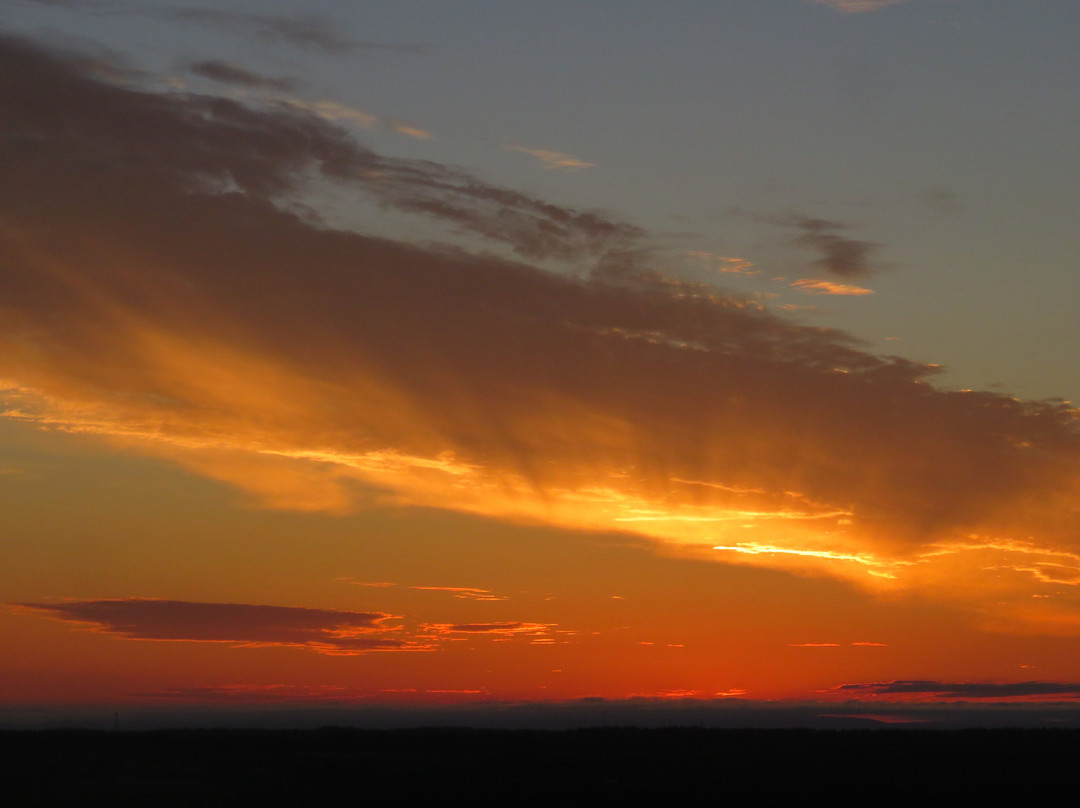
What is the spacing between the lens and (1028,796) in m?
59.4

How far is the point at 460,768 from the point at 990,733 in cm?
7171

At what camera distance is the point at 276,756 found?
75812mm

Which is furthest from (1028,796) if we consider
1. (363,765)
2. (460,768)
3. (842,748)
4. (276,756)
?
(276,756)

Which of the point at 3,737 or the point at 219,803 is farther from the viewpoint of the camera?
the point at 3,737

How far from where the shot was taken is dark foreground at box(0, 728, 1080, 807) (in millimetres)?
56938

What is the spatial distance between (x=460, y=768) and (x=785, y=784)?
2172 cm

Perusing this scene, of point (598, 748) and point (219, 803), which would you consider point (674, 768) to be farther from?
point (219, 803)

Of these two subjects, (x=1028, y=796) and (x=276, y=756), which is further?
(x=276, y=756)

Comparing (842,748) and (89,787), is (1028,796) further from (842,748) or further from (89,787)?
(89,787)

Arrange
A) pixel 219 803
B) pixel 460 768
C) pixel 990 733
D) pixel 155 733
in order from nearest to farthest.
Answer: pixel 219 803, pixel 460 768, pixel 155 733, pixel 990 733

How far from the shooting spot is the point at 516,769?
69625 mm

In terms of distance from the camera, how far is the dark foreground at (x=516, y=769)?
5694 centimetres

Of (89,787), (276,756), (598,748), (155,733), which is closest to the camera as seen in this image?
(89,787)

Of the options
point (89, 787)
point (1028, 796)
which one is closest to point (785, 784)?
point (1028, 796)
